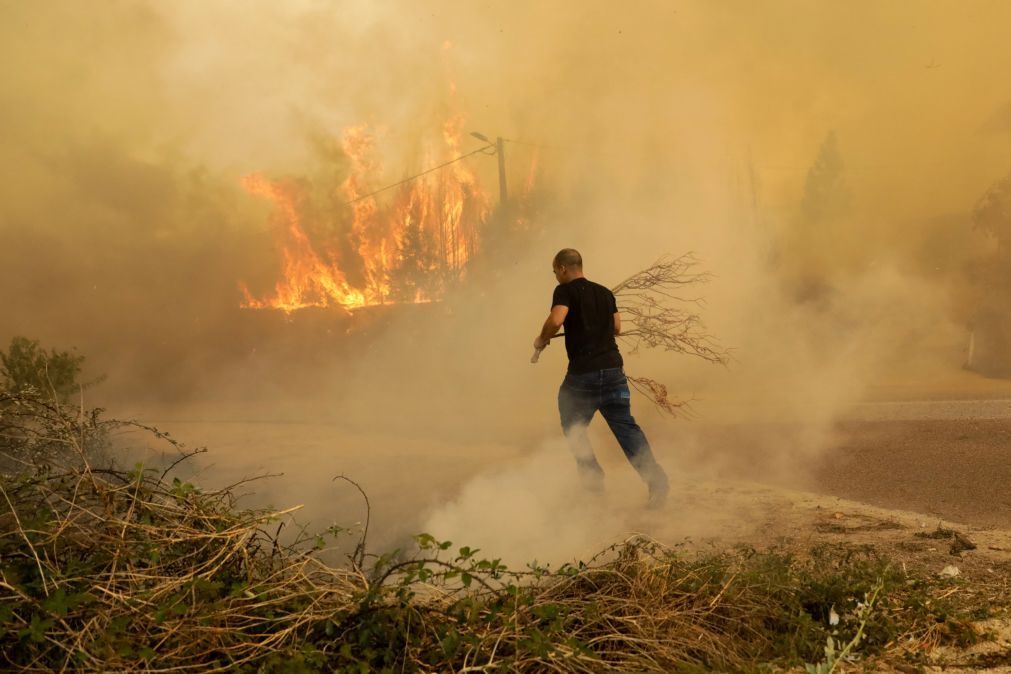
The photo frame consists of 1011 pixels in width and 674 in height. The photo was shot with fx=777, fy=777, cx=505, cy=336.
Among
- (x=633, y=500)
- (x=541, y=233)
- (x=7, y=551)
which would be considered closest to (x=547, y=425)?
(x=633, y=500)

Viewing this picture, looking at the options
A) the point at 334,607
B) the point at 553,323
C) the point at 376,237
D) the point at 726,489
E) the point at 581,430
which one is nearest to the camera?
the point at 334,607

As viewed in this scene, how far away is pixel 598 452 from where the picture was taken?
8.91 metres

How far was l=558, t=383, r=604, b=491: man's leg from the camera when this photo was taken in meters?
5.24

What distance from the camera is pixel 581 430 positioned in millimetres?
5258

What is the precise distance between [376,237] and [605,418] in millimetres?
21183

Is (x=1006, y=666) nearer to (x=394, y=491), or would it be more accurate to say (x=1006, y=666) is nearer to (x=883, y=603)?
(x=883, y=603)

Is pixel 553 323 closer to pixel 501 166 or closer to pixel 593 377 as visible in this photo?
pixel 593 377

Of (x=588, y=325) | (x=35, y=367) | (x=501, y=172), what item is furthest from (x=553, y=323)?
(x=501, y=172)

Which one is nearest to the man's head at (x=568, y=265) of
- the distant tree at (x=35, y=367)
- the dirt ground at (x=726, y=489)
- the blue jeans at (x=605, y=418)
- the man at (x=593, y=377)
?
the man at (x=593, y=377)

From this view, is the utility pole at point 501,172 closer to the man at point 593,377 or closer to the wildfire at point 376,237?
the wildfire at point 376,237

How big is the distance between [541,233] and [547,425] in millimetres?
7845

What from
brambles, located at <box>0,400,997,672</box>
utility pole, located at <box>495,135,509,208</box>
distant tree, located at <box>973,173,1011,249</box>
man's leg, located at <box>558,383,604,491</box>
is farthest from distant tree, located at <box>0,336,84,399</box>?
distant tree, located at <box>973,173,1011,249</box>

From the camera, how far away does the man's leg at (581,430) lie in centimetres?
524

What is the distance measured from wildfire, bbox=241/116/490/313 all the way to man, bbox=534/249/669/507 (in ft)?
48.6
